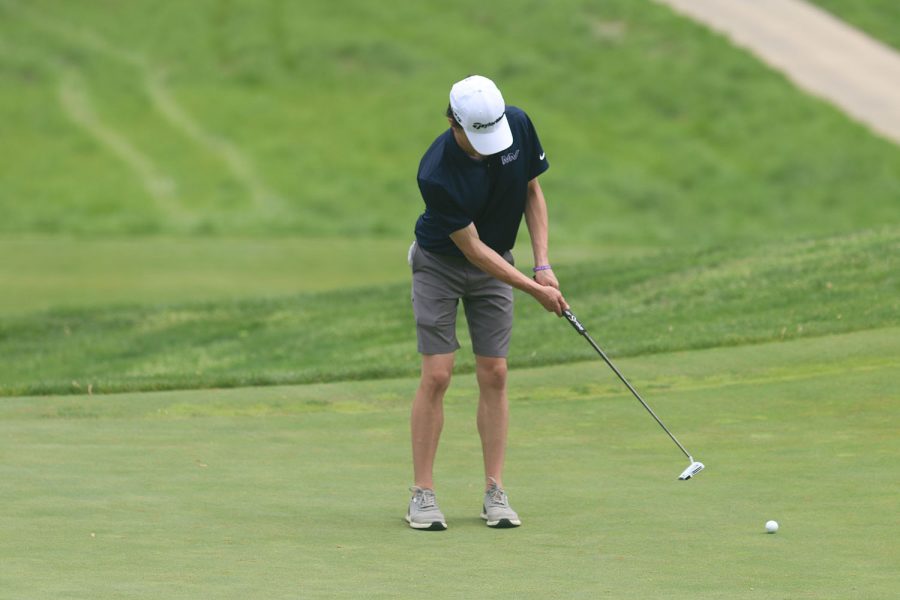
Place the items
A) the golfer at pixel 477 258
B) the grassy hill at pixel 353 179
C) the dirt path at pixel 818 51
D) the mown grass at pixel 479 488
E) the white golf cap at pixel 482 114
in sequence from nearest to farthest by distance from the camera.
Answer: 1. the mown grass at pixel 479 488
2. the white golf cap at pixel 482 114
3. the golfer at pixel 477 258
4. the grassy hill at pixel 353 179
5. the dirt path at pixel 818 51

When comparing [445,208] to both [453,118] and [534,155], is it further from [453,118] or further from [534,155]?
[534,155]

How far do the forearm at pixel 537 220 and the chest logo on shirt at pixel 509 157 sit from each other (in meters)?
0.28

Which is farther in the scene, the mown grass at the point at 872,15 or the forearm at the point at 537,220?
the mown grass at the point at 872,15

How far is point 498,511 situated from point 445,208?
105 cm

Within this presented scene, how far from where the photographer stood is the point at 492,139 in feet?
18.6

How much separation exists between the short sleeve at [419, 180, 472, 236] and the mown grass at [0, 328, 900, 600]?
1040 millimetres

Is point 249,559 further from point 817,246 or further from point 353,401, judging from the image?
point 817,246

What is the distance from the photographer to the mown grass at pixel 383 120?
24.6 m

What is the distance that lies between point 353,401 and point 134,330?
214 inches

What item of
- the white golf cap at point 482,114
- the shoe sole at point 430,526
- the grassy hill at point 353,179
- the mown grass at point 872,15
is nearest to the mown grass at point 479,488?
the shoe sole at point 430,526

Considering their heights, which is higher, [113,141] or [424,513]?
[113,141]

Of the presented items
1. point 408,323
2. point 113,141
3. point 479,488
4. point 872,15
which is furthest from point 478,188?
point 872,15

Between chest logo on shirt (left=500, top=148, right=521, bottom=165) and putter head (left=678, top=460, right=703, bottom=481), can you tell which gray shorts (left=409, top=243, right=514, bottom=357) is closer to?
chest logo on shirt (left=500, top=148, right=521, bottom=165)

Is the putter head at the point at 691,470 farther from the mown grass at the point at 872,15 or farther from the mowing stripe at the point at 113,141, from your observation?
the mown grass at the point at 872,15
